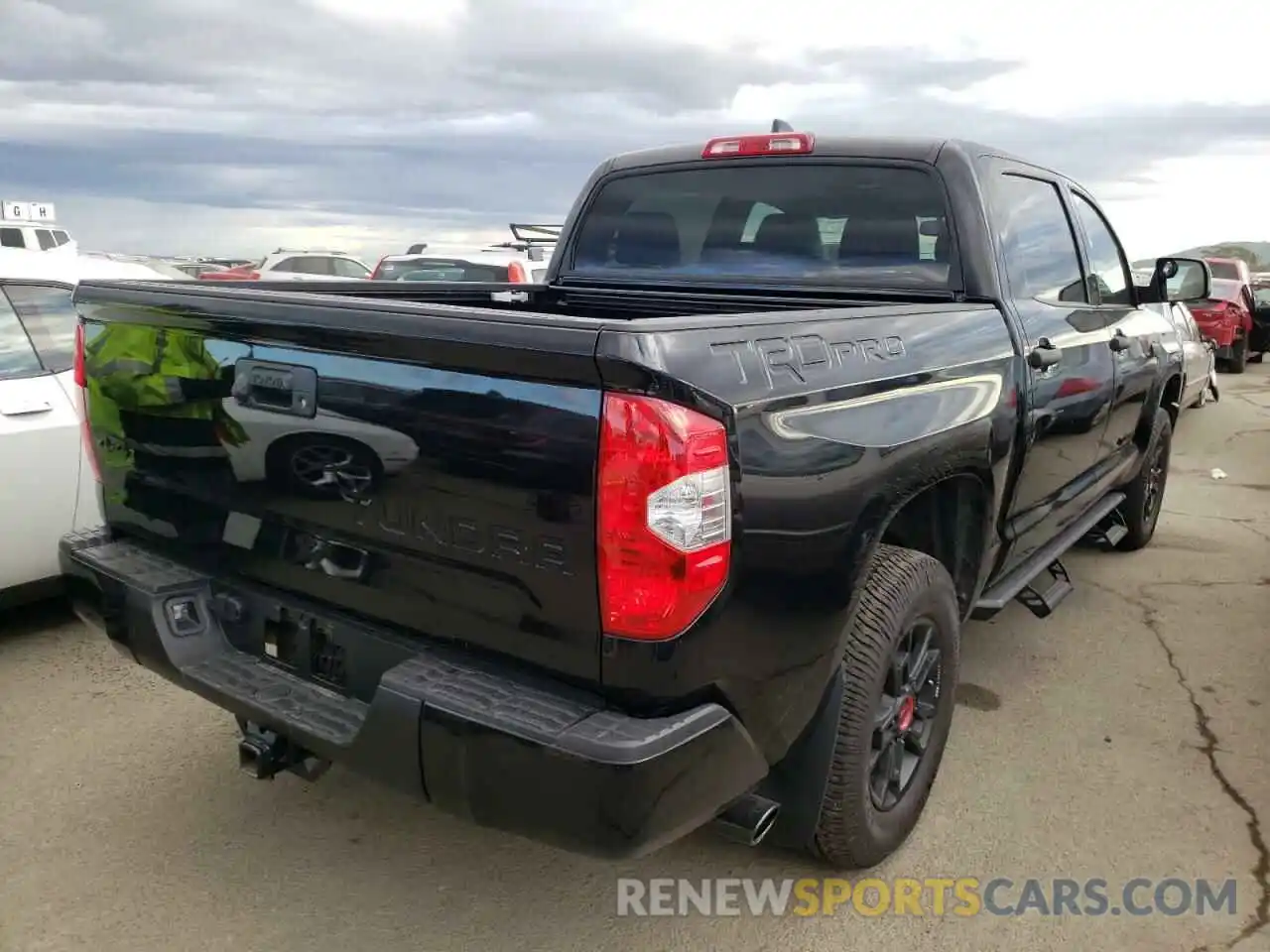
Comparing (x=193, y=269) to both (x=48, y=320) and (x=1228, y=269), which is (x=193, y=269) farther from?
(x=48, y=320)

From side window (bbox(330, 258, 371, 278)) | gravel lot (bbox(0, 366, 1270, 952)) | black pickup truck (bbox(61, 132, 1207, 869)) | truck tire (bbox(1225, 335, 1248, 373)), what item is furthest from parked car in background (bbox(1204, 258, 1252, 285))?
black pickup truck (bbox(61, 132, 1207, 869))

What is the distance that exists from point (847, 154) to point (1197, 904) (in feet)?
8.43

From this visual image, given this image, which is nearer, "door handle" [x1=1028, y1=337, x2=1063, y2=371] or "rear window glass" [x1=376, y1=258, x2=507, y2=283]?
"door handle" [x1=1028, y1=337, x2=1063, y2=371]

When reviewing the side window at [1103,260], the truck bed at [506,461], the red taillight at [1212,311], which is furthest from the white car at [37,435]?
the red taillight at [1212,311]

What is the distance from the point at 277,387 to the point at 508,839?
1.47m

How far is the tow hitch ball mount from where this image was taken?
2.45 metres

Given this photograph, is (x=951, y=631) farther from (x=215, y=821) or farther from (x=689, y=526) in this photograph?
(x=215, y=821)

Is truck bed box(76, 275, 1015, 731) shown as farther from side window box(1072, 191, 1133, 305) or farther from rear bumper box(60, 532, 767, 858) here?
side window box(1072, 191, 1133, 305)

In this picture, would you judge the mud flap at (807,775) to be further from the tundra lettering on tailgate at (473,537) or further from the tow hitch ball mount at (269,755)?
the tow hitch ball mount at (269,755)

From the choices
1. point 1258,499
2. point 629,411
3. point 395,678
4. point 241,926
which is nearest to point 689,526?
point 629,411

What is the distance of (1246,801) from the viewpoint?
325 cm

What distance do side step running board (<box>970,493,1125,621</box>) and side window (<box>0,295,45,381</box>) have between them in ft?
12.0

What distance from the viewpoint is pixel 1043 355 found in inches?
132

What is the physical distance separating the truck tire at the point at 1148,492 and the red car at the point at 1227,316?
917 centimetres
